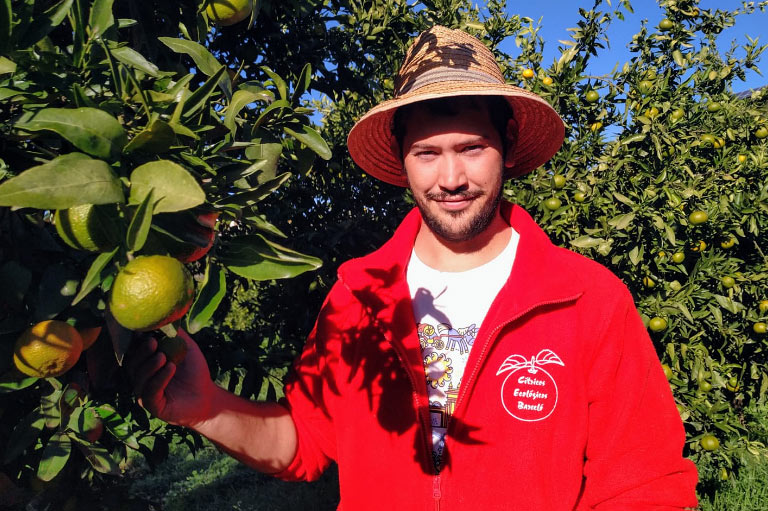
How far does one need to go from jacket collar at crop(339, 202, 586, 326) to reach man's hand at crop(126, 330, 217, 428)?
0.52 meters

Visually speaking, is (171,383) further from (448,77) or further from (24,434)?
(448,77)

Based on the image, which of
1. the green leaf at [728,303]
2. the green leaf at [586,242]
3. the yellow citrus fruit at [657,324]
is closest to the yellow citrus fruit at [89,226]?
the green leaf at [586,242]

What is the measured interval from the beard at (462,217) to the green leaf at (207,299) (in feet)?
3.36

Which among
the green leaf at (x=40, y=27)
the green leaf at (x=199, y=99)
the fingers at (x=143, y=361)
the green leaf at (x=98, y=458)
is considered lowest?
the green leaf at (x=98, y=458)

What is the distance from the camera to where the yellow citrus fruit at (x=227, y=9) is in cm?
133

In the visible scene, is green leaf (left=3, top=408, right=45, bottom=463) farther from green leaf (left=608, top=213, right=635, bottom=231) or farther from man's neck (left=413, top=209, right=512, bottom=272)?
green leaf (left=608, top=213, right=635, bottom=231)

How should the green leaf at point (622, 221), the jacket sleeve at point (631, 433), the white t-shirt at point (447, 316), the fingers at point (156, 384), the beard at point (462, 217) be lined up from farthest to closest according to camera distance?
the green leaf at point (622, 221) → the beard at point (462, 217) → the white t-shirt at point (447, 316) → the jacket sleeve at point (631, 433) → the fingers at point (156, 384)

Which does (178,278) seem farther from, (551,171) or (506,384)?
(551,171)

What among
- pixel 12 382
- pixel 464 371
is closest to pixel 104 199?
pixel 12 382

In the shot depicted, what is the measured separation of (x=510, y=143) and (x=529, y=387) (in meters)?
0.81

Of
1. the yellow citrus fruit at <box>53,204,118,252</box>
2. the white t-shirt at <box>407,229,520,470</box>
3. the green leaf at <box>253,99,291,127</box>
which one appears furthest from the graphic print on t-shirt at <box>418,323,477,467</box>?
the yellow citrus fruit at <box>53,204,118,252</box>

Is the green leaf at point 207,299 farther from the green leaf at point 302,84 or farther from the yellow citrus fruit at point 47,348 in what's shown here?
the green leaf at point 302,84

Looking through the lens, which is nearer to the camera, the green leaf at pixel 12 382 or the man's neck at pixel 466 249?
the green leaf at pixel 12 382

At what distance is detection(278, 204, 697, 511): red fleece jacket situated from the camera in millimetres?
1517
